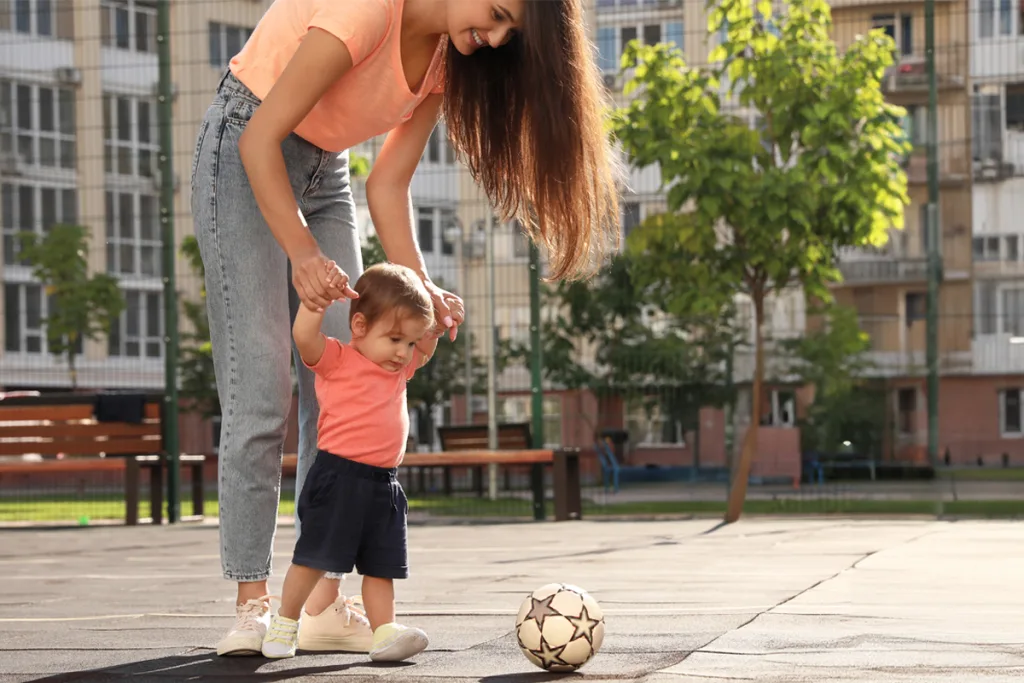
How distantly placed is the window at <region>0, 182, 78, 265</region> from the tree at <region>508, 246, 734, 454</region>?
11.6 feet

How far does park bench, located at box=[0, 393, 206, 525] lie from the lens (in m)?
11.6

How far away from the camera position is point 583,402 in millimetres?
12141

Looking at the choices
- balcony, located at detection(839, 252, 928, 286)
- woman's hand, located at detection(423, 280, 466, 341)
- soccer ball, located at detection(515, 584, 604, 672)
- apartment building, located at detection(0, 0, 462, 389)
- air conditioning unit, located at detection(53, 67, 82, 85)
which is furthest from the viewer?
balcony, located at detection(839, 252, 928, 286)

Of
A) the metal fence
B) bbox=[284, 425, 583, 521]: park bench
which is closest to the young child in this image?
bbox=[284, 425, 583, 521]: park bench

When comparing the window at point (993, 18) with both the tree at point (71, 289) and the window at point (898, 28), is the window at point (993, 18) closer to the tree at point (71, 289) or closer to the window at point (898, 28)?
the window at point (898, 28)

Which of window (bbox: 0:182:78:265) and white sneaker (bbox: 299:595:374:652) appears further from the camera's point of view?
window (bbox: 0:182:78:265)

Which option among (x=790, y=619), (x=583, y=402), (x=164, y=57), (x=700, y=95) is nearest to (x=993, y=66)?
(x=700, y=95)

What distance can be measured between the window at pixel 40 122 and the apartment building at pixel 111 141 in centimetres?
2

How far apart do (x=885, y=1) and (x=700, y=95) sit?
2691 mm

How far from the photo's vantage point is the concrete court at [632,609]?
123 inches

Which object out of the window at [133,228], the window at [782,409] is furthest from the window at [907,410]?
the window at [133,228]

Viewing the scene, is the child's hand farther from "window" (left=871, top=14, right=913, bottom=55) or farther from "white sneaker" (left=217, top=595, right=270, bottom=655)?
"window" (left=871, top=14, right=913, bottom=55)

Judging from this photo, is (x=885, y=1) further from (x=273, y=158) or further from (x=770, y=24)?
(x=273, y=158)

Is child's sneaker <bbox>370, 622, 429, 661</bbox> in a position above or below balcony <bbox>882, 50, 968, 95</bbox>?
below
